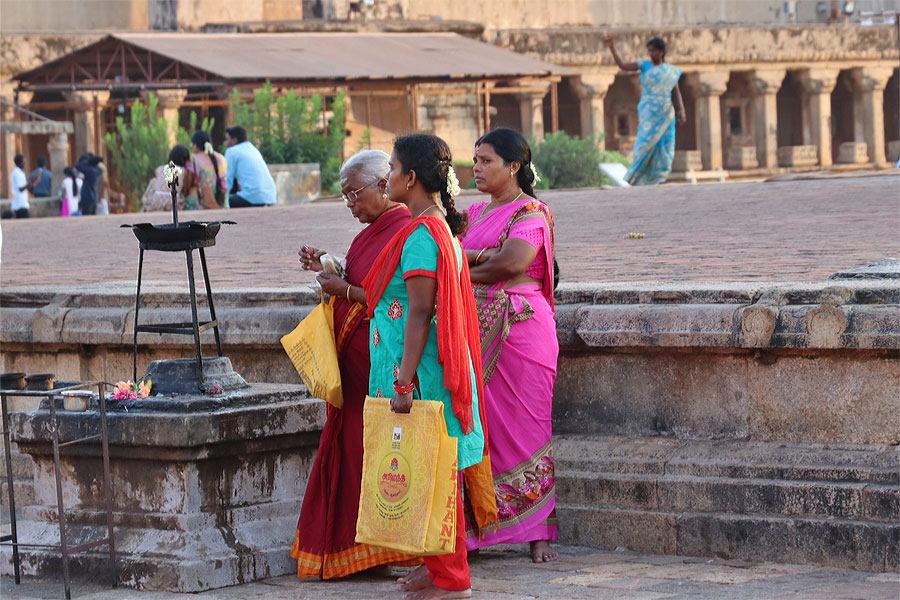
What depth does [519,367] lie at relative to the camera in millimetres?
4727

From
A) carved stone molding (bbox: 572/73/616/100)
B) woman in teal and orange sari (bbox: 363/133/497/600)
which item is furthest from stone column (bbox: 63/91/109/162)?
woman in teal and orange sari (bbox: 363/133/497/600)

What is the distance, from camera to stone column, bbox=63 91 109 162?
2455cm

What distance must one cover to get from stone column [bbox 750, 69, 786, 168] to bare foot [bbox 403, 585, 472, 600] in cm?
2972

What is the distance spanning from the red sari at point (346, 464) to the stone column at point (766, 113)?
95.9 ft

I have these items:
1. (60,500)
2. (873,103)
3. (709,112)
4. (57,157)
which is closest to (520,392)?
(60,500)

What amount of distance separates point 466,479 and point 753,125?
107 feet

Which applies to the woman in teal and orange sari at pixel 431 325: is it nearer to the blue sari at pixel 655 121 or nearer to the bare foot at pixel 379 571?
the bare foot at pixel 379 571

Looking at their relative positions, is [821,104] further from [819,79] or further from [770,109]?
[770,109]

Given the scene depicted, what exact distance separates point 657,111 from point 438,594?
41.4ft

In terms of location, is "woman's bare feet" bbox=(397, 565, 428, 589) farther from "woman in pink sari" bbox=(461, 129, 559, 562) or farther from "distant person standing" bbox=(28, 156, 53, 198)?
"distant person standing" bbox=(28, 156, 53, 198)

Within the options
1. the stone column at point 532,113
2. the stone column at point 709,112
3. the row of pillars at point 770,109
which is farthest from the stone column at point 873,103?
the stone column at point 532,113

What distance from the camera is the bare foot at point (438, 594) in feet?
13.8

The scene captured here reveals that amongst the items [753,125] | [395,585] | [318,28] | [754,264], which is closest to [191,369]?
[395,585]

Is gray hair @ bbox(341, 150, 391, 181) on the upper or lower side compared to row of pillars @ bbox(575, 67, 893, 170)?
lower
